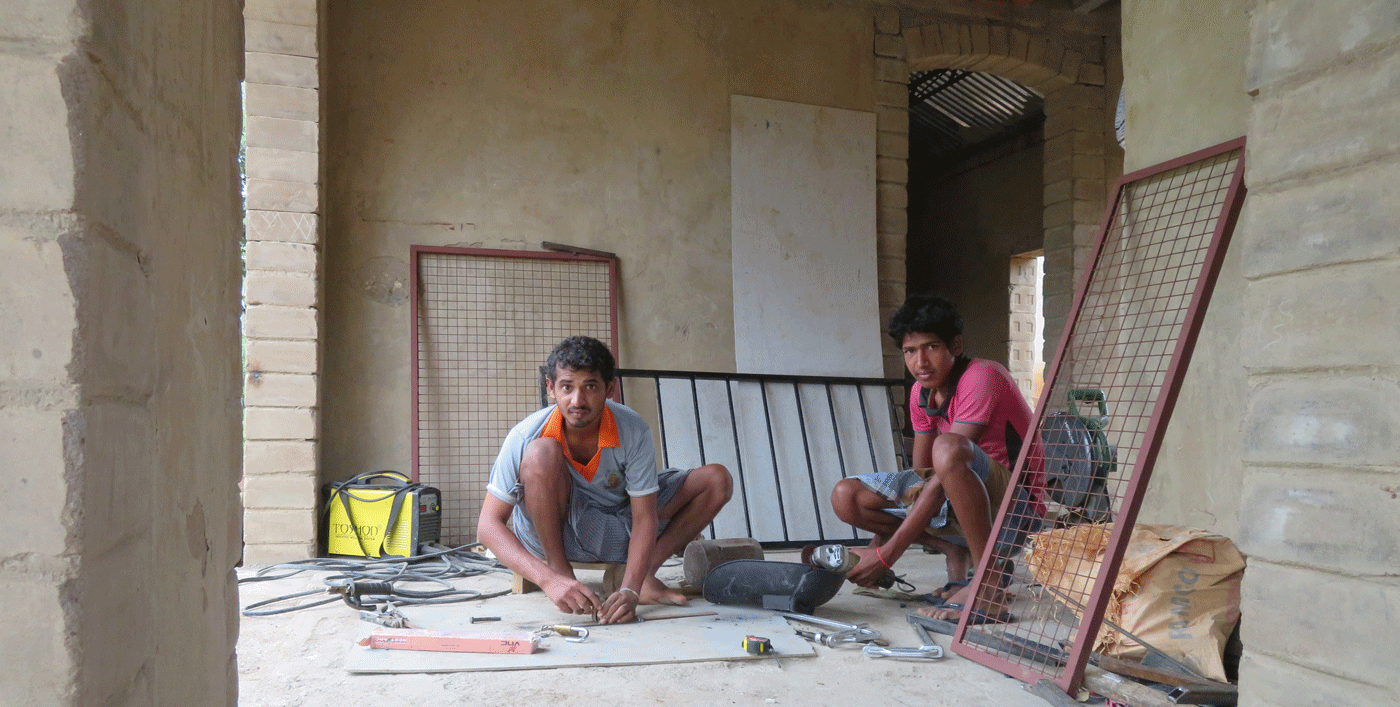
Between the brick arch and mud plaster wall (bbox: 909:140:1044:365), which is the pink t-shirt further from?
mud plaster wall (bbox: 909:140:1044:365)

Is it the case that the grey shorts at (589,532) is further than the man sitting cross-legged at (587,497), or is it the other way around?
the grey shorts at (589,532)

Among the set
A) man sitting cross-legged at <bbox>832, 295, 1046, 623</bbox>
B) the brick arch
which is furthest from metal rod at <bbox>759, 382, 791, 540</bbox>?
the brick arch

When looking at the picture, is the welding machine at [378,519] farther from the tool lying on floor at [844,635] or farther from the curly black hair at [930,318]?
the curly black hair at [930,318]

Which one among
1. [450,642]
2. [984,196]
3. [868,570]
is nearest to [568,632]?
[450,642]

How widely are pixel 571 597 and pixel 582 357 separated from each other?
765 millimetres

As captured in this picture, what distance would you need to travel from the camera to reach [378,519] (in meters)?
4.09

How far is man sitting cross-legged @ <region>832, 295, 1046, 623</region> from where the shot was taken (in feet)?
9.45

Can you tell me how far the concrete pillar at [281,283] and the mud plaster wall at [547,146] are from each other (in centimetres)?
33

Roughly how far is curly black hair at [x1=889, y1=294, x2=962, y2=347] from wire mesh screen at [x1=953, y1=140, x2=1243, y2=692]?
419mm

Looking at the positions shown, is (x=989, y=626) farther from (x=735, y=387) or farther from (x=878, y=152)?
(x=878, y=152)

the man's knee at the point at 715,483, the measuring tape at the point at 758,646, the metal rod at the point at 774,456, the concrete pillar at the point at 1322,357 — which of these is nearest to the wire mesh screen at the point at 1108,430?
the measuring tape at the point at 758,646

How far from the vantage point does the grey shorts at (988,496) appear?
111 inches

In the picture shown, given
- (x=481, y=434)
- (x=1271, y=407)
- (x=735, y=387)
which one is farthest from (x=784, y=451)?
(x=1271, y=407)

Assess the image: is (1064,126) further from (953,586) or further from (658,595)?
(658,595)
